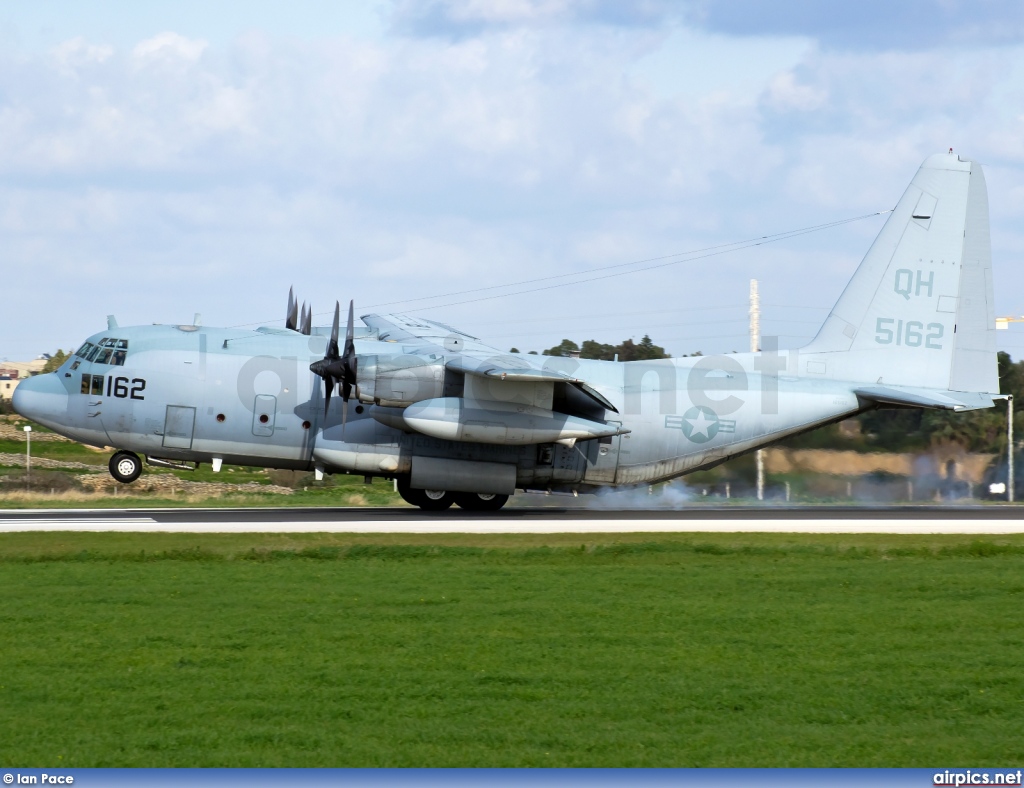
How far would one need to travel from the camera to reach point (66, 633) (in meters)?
11.2

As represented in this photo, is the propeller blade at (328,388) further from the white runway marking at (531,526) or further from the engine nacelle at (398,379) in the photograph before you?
the white runway marking at (531,526)

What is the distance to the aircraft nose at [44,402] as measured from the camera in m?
25.0

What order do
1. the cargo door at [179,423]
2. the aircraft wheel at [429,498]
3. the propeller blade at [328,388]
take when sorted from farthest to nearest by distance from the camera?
the aircraft wheel at [429,498] → the cargo door at [179,423] → the propeller blade at [328,388]

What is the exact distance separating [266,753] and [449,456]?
58.9ft

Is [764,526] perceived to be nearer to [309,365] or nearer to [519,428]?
[519,428]

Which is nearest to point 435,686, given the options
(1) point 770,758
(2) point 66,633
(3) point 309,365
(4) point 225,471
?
(1) point 770,758

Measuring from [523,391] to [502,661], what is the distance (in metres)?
14.7

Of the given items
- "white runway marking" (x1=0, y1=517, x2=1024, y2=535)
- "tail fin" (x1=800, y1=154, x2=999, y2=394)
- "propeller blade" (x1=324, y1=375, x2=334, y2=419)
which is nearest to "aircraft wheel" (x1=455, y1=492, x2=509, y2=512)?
"white runway marking" (x1=0, y1=517, x2=1024, y2=535)

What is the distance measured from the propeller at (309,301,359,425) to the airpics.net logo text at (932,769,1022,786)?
60.4 ft

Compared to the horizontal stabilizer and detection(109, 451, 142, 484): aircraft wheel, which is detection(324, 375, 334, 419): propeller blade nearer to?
detection(109, 451, 142, 484): aircraft wheel

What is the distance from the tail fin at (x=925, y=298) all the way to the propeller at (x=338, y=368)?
11.3m

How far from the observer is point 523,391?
24562 mm

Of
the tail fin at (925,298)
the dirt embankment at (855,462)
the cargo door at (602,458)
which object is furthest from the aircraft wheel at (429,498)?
the tail fin at (925,298)

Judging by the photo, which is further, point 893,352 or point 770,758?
point 893,352
